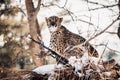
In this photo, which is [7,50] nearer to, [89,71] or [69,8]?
[69,8]

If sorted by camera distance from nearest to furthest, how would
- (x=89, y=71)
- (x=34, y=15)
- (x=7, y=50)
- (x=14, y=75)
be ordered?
(x=89, y=71) → (x=14, y=75) → (x=34, y=15) → (x=7, y=50)

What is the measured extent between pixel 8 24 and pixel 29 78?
11451 millimetres

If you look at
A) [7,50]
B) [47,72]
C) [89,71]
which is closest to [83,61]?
[89,71]

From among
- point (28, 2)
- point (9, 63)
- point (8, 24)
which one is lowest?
point (9, 63)

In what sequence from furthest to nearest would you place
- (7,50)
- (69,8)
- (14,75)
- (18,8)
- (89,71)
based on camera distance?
1. (7,50)
2. (18,8)
3. (69,8)
4. (14,75)
5. (89,71)

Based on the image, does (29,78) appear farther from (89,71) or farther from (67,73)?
(89,71)

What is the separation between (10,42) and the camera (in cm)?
1506

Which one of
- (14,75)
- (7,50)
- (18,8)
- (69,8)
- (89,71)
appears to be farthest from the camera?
(7,50)

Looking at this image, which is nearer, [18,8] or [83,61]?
[83,61]

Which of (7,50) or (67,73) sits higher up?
(67,73)

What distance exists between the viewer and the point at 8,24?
15.4 metres

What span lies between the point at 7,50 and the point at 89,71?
11410mm

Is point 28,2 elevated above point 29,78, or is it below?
above

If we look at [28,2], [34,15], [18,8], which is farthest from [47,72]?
[18,8]
